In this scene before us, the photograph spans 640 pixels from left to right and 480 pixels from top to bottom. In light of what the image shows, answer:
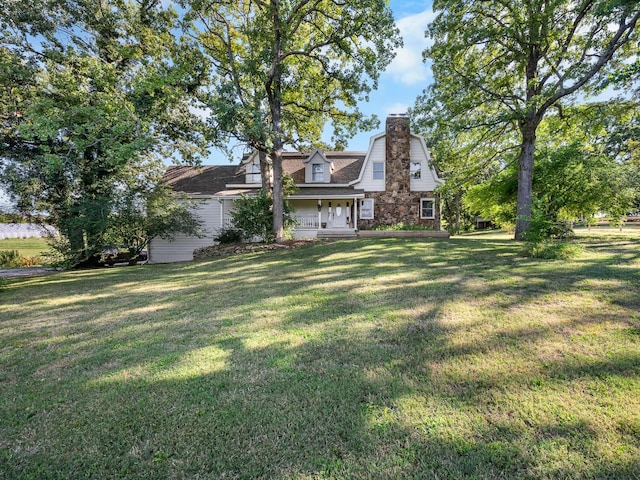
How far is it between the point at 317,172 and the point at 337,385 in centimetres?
1703

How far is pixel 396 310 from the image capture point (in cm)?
455

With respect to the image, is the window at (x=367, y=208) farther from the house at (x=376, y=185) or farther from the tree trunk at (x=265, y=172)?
the tree trunk at (x=265, y=172)

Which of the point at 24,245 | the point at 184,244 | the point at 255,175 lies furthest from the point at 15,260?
the point at 255,175

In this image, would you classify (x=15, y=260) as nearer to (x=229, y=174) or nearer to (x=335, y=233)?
(x=229, y=174)

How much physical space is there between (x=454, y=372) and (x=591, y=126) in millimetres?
16456

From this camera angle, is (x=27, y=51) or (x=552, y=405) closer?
(x=552, y=405)

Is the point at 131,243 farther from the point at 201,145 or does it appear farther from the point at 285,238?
the point at 285,238

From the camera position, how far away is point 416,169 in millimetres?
18750

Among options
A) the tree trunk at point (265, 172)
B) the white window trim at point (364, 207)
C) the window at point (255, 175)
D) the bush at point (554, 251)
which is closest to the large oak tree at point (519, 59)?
the bush at point (554, 251)

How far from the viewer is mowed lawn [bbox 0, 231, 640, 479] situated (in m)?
1.90

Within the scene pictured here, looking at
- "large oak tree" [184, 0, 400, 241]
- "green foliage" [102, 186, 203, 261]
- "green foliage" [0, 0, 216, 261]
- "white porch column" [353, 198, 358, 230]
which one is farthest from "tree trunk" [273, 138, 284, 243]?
"white porch column" [353, 198, 358, 230]

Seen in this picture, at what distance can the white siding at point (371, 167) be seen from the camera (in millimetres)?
18734

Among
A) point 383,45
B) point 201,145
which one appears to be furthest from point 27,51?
point 383,45

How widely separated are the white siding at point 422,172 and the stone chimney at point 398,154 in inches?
16.5
